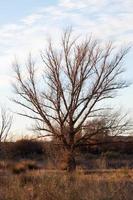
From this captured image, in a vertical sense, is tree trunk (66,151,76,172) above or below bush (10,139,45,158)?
below

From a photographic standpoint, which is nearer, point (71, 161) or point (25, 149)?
point (71, 161)

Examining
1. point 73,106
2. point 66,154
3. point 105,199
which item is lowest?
point 105,199

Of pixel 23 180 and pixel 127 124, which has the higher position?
pixel 127 124

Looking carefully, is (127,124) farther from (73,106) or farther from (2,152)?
(2,152)

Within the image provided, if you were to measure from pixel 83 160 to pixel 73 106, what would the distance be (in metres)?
8.34

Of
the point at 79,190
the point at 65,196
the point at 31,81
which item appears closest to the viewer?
the point at 65,196

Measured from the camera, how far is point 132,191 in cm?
1427

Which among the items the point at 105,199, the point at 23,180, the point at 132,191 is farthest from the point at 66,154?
the point at 105,199

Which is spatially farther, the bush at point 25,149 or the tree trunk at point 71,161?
the bush at point 25,149

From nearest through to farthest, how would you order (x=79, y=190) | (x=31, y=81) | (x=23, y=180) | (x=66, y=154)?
(x=79, y=190)
(x=23, y=180)
(x=66, y=154)
(x=31, y=81)

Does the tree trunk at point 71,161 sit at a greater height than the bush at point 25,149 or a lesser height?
lesser

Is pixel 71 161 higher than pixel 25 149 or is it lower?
lower

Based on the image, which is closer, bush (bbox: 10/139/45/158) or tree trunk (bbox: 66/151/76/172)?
tree trunk (bbox: 66/151/76/172)

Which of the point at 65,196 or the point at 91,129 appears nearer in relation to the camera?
the point at 65,196
